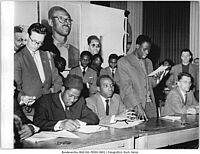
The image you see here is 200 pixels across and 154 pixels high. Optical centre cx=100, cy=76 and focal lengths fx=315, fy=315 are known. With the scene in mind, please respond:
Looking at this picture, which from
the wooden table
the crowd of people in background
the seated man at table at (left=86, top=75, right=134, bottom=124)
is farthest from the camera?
the seated man at table at (left=86, top=75, right=134, bottom=124)

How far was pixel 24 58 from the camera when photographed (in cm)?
122

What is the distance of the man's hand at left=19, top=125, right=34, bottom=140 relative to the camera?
1.17 metres

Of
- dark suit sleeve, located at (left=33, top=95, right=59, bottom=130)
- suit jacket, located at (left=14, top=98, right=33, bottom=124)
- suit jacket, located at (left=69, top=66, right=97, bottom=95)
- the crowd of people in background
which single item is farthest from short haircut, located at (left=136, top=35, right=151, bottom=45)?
suit jacket, located at (left=14, top=98, right=33, bottom=124)

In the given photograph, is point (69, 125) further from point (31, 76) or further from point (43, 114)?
point (31, 76)

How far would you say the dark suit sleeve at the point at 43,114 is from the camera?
122cm

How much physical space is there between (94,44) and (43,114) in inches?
14.1

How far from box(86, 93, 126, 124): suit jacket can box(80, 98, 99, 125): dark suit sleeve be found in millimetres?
17

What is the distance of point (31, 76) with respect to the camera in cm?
124

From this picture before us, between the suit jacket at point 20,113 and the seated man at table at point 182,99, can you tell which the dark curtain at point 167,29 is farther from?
the suit jacket at point 20,113

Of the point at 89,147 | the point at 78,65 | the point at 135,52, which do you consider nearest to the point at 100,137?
the point at 89,147

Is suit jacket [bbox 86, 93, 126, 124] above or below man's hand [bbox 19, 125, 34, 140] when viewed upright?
above

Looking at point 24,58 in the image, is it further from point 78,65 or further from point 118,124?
point 118,124

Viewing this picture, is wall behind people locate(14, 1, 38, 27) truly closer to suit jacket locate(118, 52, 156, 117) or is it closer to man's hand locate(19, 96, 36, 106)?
man's hand locate(19, 96, 36, 106)

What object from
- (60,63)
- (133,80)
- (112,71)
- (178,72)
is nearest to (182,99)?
(178,72)
